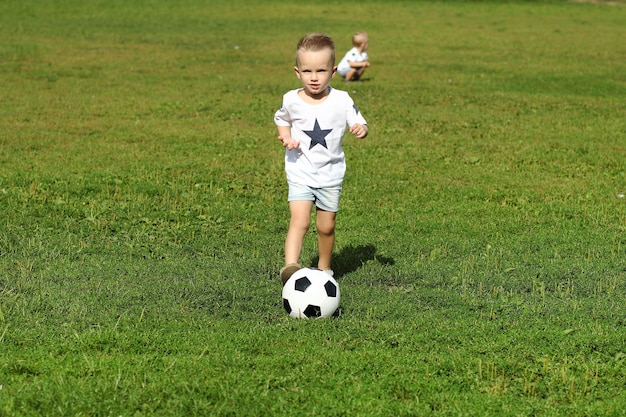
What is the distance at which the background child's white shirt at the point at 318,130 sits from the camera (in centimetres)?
707

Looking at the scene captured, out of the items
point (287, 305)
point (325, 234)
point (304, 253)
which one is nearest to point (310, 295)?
point (287, 305)

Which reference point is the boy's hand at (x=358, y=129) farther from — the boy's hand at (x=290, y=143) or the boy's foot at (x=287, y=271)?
the boy's foot at (x=287, y=271)

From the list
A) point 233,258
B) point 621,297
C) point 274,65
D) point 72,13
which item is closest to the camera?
point 621,297

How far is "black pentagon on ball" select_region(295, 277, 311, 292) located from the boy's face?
143cm

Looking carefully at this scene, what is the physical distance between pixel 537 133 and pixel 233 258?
23.1ft

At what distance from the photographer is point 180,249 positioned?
832 cm

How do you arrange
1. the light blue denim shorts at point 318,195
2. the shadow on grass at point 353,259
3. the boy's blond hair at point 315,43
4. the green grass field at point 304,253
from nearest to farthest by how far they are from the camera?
the green grass field at point 304,253 → the boy's blond hair at point 315,43 → the light blue denim shorts at point 318,195 → the shadow on grass at point 353,259

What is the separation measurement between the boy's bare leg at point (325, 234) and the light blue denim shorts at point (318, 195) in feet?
0.24

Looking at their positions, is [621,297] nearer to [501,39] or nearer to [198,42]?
[198,42]

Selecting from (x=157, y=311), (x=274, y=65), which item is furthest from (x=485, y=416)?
(x=274, y=65)

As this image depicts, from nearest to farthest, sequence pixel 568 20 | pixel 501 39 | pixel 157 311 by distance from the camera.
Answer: pixel 157 311
pixel 501 39
pixel 568 20

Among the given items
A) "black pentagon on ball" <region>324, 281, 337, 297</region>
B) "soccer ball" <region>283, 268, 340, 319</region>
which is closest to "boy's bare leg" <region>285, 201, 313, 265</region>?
"soccer ball" <region>283, 268, 340, 319</region>

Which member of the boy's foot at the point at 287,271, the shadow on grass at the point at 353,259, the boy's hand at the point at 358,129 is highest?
the boy's hand at the point at 358,129

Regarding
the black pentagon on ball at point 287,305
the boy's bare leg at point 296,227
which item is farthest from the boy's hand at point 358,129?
the black pentagon on ball at point 287,305
